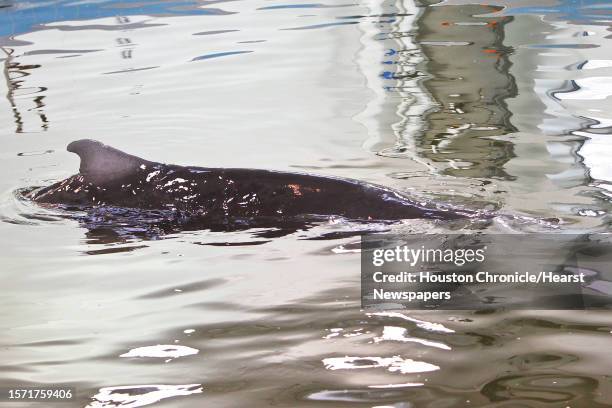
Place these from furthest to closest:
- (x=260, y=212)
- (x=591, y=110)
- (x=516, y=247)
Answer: (x=591, y=110), (x=260, y=212), (x=516, y=247)

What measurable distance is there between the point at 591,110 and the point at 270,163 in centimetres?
200

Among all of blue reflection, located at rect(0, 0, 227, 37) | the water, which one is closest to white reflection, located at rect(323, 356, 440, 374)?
the water

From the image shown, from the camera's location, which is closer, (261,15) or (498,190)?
(498,190)

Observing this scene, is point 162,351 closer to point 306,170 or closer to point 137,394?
point 137,394

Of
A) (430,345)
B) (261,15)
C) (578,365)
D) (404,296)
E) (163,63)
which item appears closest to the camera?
(578,365)

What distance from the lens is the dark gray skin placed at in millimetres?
3611

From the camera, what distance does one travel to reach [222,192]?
3.76 m

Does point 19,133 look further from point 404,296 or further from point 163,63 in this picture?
point 404,296

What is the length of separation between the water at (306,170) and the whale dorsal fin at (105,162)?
0.75ft

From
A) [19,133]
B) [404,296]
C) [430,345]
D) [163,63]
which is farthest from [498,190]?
[163,63]

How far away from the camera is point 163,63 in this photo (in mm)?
8266
